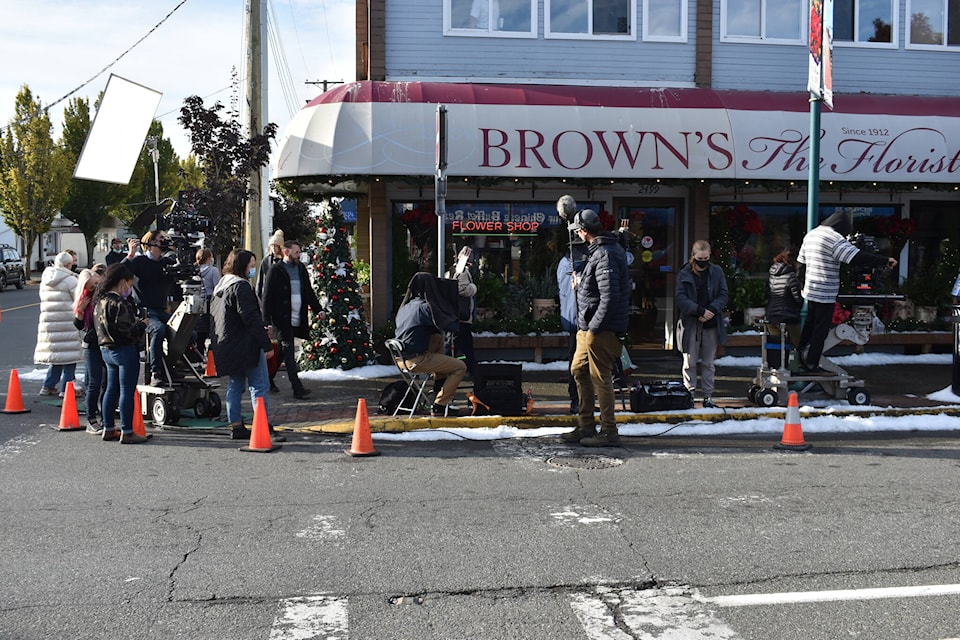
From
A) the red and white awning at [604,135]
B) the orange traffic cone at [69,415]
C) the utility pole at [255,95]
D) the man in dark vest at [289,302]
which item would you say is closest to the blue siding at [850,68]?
the red and white awning at [604,135]

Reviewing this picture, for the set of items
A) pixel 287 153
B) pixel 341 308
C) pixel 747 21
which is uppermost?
pixel 747 21

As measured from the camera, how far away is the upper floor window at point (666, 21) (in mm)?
14086

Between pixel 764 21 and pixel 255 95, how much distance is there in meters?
8.51

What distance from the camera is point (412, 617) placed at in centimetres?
451

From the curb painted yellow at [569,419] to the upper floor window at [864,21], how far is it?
711 cm

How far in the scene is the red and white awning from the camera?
40.6 feet

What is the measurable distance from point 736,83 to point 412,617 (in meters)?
11.8

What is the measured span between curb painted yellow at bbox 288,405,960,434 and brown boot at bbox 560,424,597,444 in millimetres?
723

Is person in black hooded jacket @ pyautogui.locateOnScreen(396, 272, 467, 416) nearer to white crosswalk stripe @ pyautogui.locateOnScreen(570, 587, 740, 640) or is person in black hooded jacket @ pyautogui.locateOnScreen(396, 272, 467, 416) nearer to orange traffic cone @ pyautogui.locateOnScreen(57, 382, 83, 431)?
orange traffic cone @ pyautogui.locateOnScreen(57, 382, 83, 431)

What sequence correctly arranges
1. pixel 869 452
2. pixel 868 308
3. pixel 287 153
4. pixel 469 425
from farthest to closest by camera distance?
pixel 287 153, pixel 868 308, pixel 469 425, pixel 869 452

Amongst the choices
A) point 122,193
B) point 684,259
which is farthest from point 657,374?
point 122,193

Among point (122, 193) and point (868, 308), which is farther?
point (122, 193)

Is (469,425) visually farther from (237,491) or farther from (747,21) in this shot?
(747,21)

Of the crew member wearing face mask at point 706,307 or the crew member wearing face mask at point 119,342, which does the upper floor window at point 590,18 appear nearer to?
the crew member wearing face mask at point 706,307
